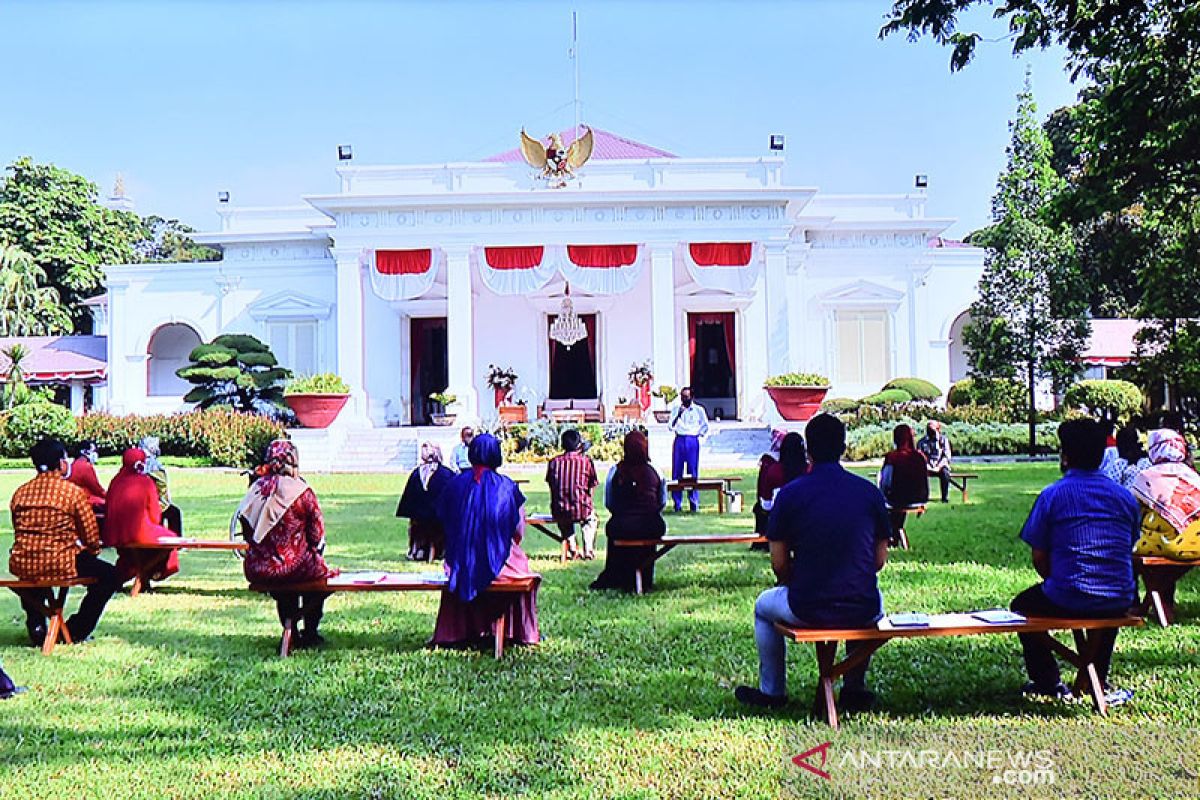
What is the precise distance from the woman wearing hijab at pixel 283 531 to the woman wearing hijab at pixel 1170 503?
486 cm

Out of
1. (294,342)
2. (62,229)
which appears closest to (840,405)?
(294,342)

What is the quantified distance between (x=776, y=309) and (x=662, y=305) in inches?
114

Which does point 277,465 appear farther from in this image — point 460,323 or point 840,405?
point 840,405

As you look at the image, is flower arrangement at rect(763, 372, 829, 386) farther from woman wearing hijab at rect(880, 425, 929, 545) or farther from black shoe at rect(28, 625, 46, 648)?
black shoe at rect(28, 625, 46, 648)

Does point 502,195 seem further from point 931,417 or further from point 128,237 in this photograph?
point 128,237

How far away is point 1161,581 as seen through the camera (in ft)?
20.8

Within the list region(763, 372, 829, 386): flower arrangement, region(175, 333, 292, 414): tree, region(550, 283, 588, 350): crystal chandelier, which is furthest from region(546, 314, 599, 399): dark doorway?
region(763, 372, 829, 386): flower arrangement

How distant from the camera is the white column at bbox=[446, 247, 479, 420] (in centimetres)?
2580

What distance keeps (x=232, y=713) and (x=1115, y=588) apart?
410 cm

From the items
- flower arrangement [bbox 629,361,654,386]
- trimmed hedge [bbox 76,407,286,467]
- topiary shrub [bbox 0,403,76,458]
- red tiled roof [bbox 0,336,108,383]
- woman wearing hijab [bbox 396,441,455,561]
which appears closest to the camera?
woman wearing hijab [bbox 396,441,455,561]

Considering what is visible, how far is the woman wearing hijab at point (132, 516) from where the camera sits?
26.2 feet

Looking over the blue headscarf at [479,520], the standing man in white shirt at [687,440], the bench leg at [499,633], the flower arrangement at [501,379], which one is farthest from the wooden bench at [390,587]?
the flower arrangement at [501,379]

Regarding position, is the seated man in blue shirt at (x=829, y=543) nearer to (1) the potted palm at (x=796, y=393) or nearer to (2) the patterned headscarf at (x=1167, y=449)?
(2) the patterned headscarf at (x=1167, y=449)

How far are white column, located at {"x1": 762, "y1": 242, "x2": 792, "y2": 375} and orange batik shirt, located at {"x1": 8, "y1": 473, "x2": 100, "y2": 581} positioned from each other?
70.0ft
